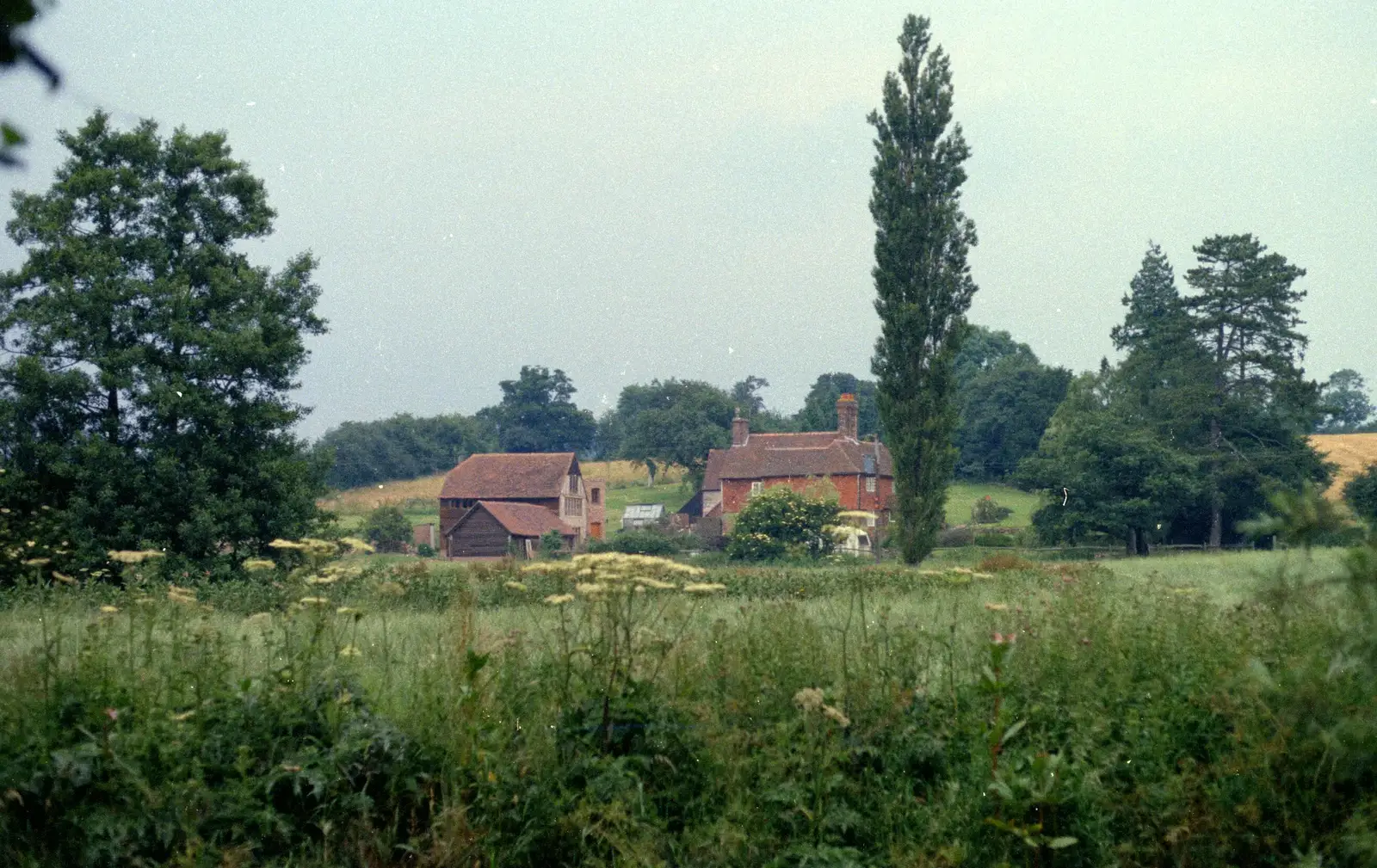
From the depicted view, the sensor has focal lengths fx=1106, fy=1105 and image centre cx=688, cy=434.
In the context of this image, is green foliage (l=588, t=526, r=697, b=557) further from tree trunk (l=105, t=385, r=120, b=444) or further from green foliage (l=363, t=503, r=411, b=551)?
tree trunk (l=105, t=385, r=120, b=444)

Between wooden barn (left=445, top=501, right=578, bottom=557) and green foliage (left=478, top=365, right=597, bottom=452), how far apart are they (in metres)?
19.4

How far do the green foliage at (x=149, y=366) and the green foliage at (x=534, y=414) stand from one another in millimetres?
45265

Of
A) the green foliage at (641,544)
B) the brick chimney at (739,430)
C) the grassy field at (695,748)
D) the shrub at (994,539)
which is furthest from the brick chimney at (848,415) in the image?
the grassy field at (695,748)

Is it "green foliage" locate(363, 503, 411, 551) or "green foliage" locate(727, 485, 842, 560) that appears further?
"green foliage" locate(727, 485, 842, 560)

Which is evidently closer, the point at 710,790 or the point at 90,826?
the point at 90,826

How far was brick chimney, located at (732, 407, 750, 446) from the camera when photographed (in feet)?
228

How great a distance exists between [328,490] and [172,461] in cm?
340

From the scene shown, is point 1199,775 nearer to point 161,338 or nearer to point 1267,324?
point 161,338

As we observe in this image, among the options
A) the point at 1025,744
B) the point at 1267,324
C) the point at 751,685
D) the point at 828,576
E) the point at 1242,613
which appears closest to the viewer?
the point at 1025,744

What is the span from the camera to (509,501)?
165ft

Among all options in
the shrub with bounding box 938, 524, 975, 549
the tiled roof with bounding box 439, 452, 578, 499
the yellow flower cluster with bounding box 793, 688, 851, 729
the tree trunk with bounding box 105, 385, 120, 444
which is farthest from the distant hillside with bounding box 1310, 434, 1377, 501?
the yellow flower cluster with bounding box 793, 688, 851, 729

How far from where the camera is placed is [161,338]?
2162 cm

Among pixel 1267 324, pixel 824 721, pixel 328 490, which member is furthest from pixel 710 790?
pixel 1267 324

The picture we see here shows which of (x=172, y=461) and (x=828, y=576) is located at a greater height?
(x=172, y=461)
